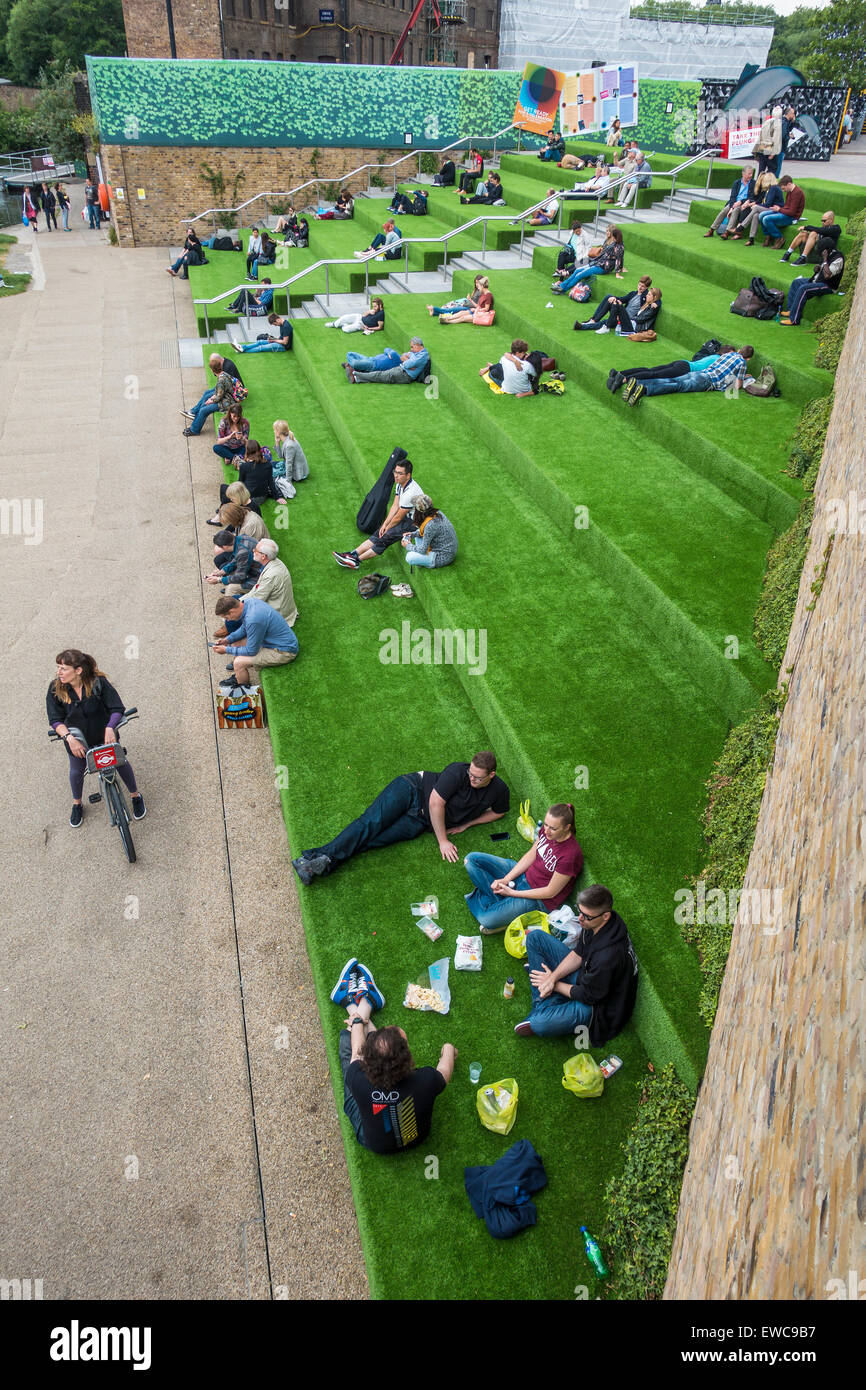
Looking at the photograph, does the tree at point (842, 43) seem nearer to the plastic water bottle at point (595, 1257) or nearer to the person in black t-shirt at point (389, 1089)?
the person in black t-shirt at point (389, 1089)

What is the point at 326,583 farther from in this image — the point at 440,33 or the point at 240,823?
the point at 440,33

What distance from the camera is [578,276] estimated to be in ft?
47.8

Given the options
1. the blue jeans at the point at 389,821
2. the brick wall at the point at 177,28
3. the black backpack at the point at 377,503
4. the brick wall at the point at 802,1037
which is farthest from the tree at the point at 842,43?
the blue jeans at the point at 389,821

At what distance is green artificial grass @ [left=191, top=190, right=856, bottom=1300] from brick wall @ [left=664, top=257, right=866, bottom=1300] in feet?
3.25

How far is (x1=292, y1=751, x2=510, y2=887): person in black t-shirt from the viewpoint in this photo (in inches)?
241

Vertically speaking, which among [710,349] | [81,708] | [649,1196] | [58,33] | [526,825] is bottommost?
[649,1196]

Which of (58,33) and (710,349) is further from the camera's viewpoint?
(58,33)

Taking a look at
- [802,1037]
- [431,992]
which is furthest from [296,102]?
[802,1037]

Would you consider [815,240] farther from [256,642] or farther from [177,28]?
[177,28]

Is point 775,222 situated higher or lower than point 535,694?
higher

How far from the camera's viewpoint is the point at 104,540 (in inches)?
424

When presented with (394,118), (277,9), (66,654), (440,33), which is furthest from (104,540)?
(440,33)

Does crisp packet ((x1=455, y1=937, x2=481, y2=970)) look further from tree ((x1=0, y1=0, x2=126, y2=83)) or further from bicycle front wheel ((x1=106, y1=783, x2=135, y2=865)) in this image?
tree ((x1=0, y1=0, x2=126, y2=83))

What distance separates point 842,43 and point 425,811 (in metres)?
29.8
